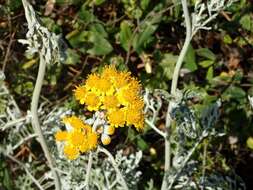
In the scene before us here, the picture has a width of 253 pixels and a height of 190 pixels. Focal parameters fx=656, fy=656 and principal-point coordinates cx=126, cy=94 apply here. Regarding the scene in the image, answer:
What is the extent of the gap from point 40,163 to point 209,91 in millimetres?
714

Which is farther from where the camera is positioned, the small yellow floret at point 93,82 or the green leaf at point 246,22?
the green leaf at point 246,22

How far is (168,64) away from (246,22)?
12.6 inches

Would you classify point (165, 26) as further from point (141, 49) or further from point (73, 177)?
point (73, 177)

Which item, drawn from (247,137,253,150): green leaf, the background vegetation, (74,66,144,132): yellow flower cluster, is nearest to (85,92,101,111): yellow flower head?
(74,66,144,132): yellow flower cluster

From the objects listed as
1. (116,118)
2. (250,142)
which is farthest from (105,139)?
(250,142)

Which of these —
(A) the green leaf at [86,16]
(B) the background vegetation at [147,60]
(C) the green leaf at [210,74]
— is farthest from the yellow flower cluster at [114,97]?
(C) the green leaf at [210,74]

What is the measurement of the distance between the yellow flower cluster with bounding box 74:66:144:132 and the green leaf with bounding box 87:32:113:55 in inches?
30.5

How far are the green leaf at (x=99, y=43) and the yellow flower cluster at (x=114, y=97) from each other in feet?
2.54

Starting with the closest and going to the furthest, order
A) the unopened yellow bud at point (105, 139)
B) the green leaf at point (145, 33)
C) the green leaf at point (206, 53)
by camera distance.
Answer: the unopened yellow bud at point (105, 139)
the green leaf at point (145, 33)
the green leaf at point (206, 53)

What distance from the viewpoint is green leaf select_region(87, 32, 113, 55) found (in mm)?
2336

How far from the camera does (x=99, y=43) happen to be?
92.2 inches

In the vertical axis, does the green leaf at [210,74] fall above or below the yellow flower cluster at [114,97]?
below

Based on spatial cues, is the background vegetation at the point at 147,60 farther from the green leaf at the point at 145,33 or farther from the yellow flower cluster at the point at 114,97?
the yellow flower cluster at the point at 114,97

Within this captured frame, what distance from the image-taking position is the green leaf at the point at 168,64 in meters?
2.39
